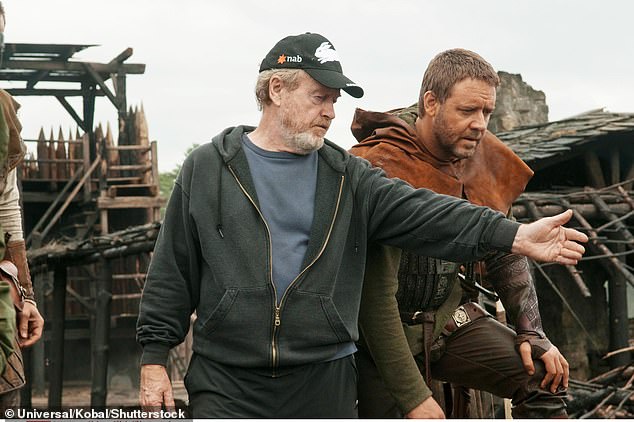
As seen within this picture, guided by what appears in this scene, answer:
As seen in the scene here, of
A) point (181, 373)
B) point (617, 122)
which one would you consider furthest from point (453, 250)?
point (181, 373)

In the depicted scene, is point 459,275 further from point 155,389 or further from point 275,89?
point 155,389

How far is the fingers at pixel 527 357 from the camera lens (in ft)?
16.3

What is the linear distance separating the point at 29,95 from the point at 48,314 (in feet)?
16.1

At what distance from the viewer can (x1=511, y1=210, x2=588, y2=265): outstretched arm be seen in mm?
3834

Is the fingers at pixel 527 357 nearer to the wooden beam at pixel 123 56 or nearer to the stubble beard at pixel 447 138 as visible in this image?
the stubble beard at pixel 447 138

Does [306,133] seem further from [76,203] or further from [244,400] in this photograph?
[76,203]

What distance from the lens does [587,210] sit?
13.8 meters

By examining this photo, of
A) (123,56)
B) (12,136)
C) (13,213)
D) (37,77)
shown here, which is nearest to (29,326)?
(13,213)

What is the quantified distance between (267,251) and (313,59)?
0.69 metres

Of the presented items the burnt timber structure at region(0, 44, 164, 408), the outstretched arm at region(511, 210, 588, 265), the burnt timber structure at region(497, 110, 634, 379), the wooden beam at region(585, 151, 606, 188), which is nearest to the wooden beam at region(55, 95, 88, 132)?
the burnt timber structure at region(0, 44, 164, 408)

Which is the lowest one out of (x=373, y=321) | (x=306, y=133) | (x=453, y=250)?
(x=373, y=321)

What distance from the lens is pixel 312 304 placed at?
13.3ft

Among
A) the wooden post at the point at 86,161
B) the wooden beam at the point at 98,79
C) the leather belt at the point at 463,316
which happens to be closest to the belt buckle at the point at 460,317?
the leather belt at the point at 463,316

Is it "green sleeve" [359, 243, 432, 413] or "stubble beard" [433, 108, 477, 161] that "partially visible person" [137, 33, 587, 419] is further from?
"stubble beard" [433, 108, 477, 161]
